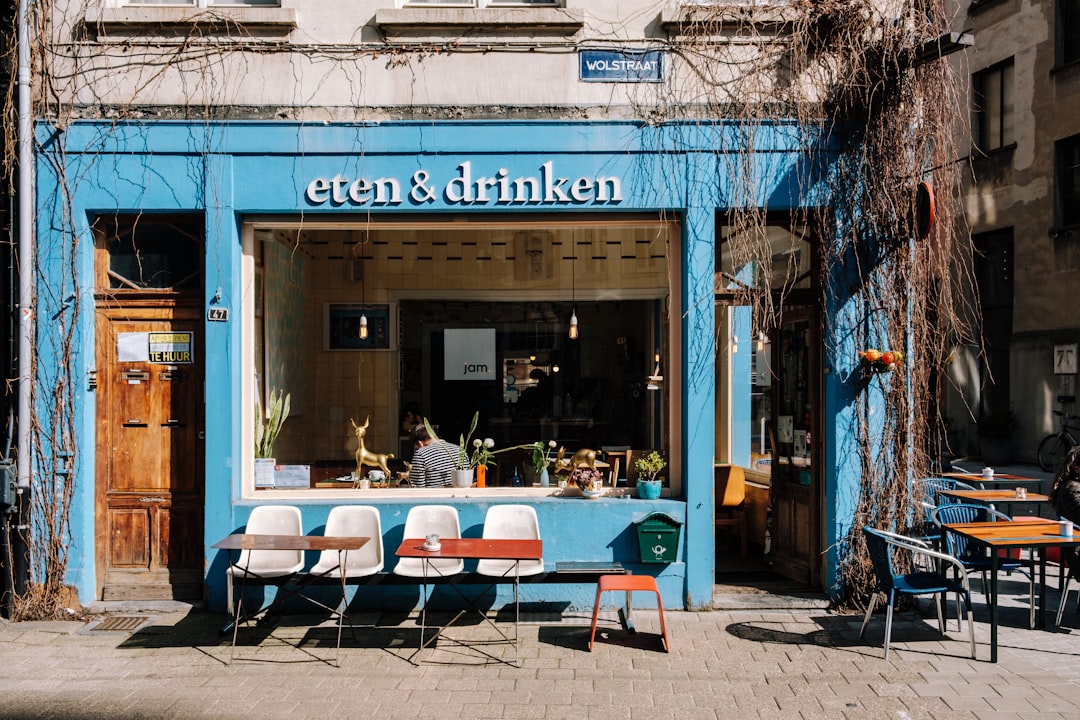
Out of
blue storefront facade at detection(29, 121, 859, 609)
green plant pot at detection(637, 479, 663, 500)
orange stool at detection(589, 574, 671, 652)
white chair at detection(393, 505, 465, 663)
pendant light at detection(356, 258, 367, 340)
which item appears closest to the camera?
orange stool at detection(589, 574, 671, 652)

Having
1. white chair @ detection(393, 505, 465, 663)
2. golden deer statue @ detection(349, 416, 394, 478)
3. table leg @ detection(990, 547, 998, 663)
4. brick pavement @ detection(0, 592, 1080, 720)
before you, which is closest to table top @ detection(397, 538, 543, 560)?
white chair @ detection(393, 505, 465, 663)

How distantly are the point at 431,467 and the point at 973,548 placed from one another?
4.87 meters

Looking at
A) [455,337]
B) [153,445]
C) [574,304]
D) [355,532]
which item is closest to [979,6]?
[574,304]

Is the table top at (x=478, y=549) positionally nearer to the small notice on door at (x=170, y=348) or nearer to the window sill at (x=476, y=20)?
the small notice on door at (x=170, y=348)

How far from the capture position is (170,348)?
760 cm

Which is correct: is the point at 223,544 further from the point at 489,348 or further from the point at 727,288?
the point at 727,288

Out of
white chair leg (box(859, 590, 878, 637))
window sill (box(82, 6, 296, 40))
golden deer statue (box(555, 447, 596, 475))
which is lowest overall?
white chair leg (box(859, 590, 878, 637))

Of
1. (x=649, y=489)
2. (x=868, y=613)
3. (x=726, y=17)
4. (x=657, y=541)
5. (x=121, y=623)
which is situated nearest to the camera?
(x=868, y=613)

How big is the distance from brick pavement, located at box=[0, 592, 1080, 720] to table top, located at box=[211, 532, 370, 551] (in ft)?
2.67

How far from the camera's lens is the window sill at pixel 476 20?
7.35m

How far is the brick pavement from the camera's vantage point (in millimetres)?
5352

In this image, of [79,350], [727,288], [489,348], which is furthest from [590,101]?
[79,350]

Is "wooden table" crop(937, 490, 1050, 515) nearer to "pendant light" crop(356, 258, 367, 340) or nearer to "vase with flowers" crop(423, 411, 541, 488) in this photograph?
"vase with flowers" crop(423, 411, 541, 488)

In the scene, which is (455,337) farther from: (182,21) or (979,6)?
(979,6)
